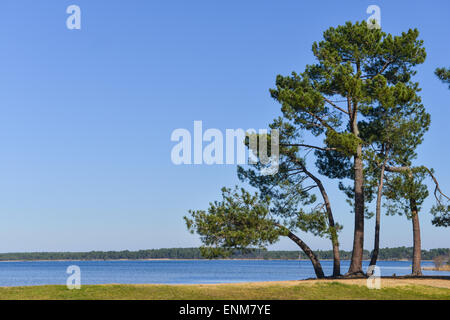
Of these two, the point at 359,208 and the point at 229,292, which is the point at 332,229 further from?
the point at 229,292

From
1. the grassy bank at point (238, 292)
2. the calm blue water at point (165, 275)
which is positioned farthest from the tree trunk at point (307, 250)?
the calm blue water at point (165, 275)

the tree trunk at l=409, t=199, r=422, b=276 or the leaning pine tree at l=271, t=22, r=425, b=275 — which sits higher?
the leaning pine tree at l=271, t=22, r=425, b=275

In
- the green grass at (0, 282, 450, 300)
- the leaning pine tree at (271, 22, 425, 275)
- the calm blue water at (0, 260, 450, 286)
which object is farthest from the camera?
the calm blue water at (0, 260, 450, 286)

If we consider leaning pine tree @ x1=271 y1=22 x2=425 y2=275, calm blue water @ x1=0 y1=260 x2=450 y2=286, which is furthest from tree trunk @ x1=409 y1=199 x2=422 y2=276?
calm blue water @ x1=0 y1=260 x2=450 y2=286

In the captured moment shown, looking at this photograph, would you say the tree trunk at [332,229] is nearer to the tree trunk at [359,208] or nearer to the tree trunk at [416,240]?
the tree trunk at [359,208]

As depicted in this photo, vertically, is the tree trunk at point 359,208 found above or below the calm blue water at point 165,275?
above

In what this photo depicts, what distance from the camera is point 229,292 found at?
56.9 ft

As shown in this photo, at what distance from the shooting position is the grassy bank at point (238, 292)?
16594mm

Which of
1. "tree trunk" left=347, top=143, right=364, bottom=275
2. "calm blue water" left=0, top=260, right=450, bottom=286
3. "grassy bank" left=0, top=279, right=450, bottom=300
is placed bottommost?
"calm blue water" left=0, top=260, right=450, bottom=286

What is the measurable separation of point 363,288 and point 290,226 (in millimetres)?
7871

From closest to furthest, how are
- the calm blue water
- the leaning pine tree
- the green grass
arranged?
the green grass → the leaning pine tree → the calm blue water

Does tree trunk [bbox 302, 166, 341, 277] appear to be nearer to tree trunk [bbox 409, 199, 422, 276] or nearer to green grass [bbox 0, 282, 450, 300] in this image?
tree trunk [bbox 409, 199, 422, 276]

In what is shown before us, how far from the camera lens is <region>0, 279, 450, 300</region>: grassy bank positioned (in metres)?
16.6

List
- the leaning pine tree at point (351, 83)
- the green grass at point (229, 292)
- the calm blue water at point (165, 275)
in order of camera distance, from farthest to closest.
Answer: the calm blue water at point (165, 275) < the leaning pine tree at point (351, 83) < the green grass at point (229, 292)
